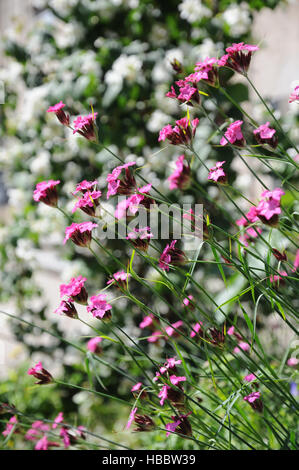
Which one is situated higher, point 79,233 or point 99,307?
point 79,233

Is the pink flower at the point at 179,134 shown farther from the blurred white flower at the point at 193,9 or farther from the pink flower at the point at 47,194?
the blurred white flower at the point at 193,9

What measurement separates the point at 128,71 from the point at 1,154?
2.63ft

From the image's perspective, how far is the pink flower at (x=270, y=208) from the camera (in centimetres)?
63

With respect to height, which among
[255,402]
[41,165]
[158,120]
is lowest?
[255,402]

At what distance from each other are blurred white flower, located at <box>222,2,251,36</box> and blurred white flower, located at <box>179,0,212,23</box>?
90 mm

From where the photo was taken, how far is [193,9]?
1798mm

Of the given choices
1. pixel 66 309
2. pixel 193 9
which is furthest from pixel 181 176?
pixel 193 9

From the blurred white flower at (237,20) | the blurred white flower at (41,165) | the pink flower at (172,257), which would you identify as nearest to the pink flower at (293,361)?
the pink flower at (172,257)

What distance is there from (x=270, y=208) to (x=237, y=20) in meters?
1.30

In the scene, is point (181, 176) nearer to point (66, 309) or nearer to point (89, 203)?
point (89, 203)

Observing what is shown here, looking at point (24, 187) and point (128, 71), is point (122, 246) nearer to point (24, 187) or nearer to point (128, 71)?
point (24, 187)

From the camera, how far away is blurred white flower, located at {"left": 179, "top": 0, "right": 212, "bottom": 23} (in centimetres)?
179

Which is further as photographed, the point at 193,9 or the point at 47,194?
the point at 193,9

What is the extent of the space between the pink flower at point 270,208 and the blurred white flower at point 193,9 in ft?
4.51
